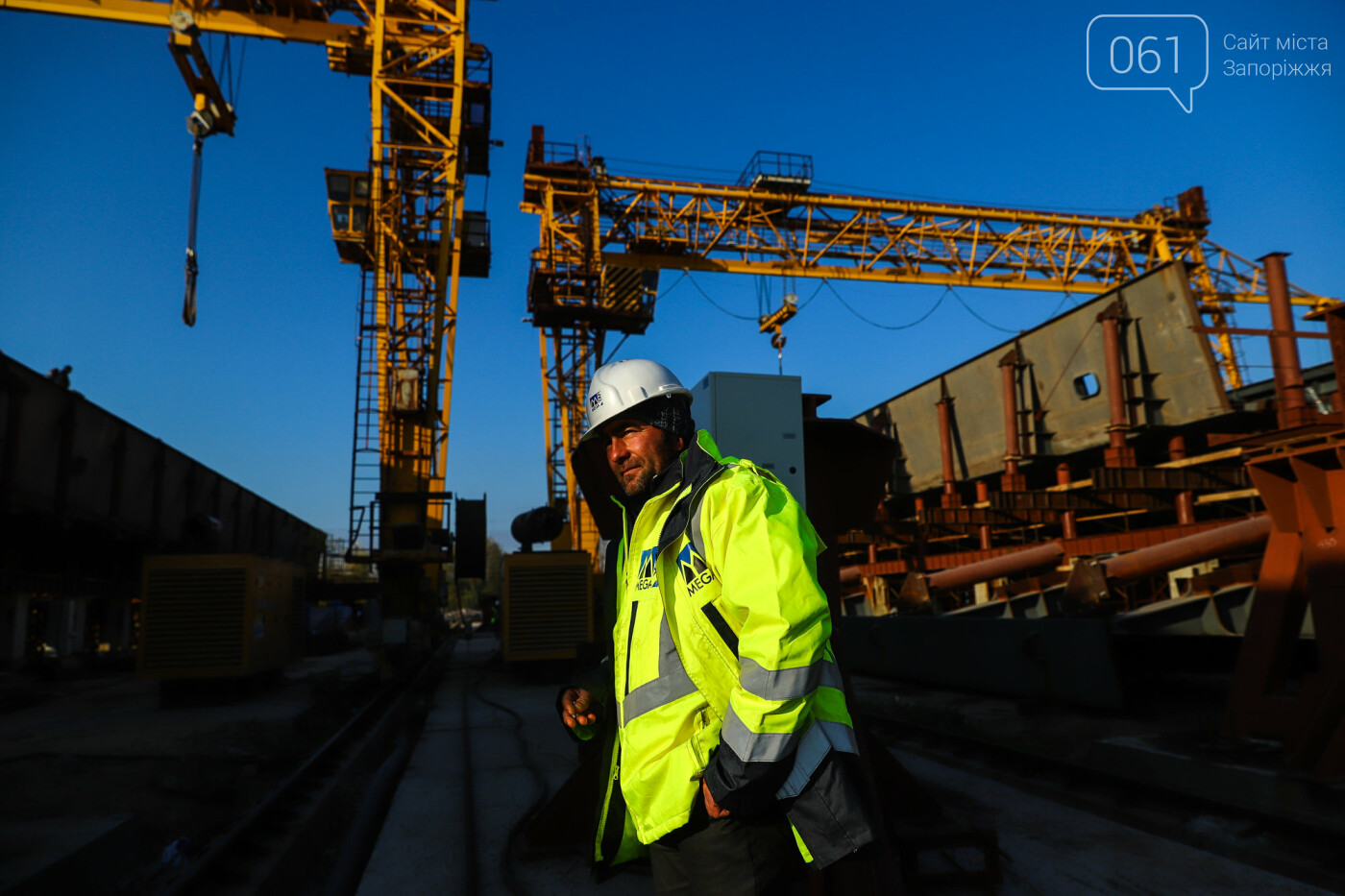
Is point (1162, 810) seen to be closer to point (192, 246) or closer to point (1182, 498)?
point (1182, 498)

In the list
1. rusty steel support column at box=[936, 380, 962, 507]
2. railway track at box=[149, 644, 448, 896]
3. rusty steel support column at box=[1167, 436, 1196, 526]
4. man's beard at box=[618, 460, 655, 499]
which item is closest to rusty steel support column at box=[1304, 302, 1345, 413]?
man's beard at box=[618, 460, 655, 499]

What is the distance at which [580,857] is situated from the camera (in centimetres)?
403

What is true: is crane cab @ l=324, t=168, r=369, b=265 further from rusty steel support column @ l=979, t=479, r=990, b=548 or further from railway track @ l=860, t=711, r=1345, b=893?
railway track @ l=860, t=711, r=1345, b=893

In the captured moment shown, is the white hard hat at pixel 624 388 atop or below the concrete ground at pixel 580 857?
atop

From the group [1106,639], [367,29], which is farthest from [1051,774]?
[367,29]

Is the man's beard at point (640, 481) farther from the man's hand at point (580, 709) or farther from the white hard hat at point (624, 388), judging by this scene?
the man's hand at point (580, 709)

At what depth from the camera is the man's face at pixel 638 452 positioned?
6.79 feet

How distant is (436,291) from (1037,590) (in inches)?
497

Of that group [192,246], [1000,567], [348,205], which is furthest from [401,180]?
[1000,567]

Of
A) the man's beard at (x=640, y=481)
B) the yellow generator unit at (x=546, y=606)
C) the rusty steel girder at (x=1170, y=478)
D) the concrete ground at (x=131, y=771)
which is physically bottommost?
the concrete ground at (x=131, y=771)

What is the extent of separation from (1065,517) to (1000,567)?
1.65 meters

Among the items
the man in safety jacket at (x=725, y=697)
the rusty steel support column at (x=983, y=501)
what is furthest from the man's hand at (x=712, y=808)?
the rusty steel support column at (x=983, y=501)

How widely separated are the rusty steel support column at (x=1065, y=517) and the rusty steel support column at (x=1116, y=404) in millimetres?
1057

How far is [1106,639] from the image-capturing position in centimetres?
657
